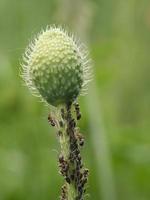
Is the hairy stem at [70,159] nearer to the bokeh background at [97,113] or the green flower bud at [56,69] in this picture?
the green flower bud at [56,69]

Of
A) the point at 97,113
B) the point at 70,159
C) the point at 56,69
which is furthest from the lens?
the point at 97,113

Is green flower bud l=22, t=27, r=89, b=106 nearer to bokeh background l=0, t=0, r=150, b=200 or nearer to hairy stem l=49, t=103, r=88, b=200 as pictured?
hairy stem l=49, t=103, r=88, b=200

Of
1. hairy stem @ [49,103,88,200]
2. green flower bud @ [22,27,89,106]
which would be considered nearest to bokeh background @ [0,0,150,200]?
green flower bud @ [22,27,89,106]

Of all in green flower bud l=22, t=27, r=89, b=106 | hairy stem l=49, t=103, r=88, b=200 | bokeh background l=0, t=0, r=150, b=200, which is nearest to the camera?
hairy stem l=49, t=103, r=88, b=200

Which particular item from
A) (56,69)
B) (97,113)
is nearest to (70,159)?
(56,69)

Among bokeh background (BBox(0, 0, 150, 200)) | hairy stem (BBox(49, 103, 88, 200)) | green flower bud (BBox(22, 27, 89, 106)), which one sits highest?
bokeh background (BBox(0, 0, 150, 200))

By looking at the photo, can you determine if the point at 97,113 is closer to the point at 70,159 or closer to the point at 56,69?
the point at 56,69

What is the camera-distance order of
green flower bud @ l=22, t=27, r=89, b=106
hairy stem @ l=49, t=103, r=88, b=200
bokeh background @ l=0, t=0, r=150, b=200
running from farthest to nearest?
bokeh background @ l=0, t=0, r=150, b=200 < green flower bud @ l=22, t=27, r=89, b=106 < hairy stem @ l=49, t=103, r=88, b=200
